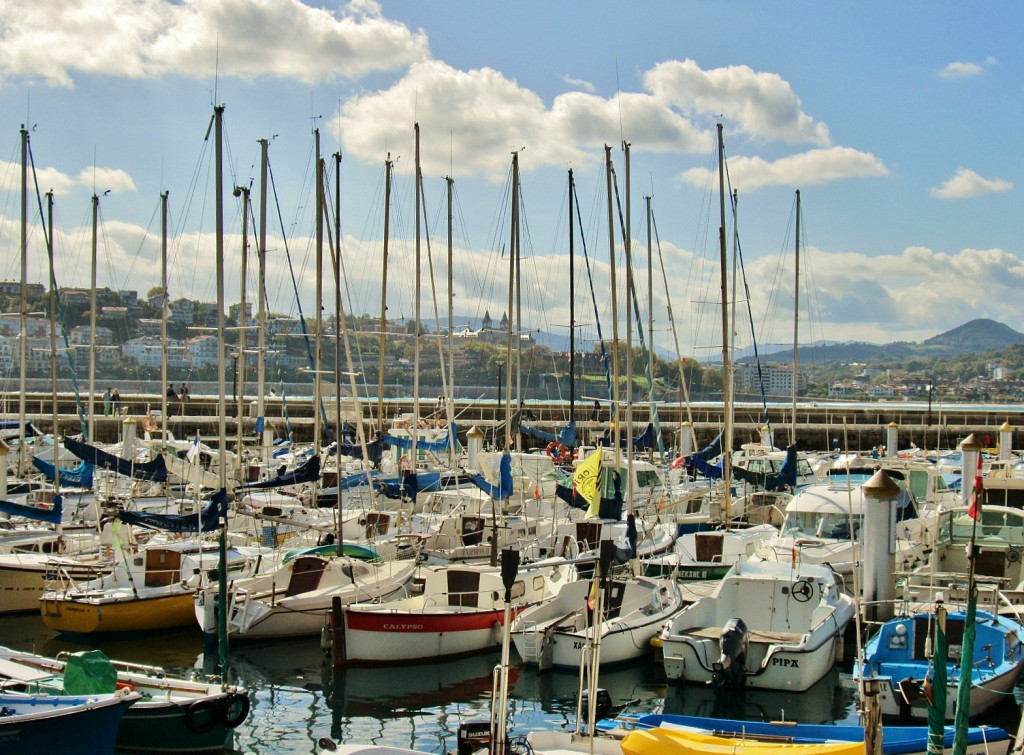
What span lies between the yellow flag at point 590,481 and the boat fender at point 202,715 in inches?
A: 446

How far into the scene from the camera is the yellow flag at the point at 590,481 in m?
25.2

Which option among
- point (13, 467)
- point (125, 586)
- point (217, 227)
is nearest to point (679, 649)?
point (125, 586)

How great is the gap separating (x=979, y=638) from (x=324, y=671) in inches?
456

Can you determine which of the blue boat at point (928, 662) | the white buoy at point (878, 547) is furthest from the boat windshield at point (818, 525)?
the blue boat at point (928, 662)

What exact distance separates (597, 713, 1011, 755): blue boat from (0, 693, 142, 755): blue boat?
6.30 meters

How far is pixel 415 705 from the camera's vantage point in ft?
61.7

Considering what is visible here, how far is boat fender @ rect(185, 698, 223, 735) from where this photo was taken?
15500 mm

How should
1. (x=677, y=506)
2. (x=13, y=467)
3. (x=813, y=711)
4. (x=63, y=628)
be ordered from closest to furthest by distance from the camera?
(x=813, y=711) → (x=63, y=628) → (x=677, y=506) → (x=13, y=467)

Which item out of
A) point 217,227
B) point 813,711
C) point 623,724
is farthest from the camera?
point 217,227

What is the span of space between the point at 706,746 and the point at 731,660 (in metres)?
4.95

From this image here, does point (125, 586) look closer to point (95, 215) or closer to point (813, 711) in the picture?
point (813, 711)

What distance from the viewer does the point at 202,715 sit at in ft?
51.1

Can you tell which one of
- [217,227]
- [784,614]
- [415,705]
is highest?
[217,227]

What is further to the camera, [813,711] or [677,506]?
[677,506]
